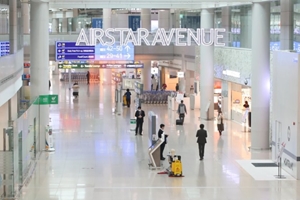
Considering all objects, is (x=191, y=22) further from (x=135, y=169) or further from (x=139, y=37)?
(x=135, y=169)

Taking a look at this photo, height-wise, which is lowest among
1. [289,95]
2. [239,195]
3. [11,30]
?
[239,195]

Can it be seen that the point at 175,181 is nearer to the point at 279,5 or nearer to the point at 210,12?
the point at 279,5

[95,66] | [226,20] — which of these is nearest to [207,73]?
[226,20]

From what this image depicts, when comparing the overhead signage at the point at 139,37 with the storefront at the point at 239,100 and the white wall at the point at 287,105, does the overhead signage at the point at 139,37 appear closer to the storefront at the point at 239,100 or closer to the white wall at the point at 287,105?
the white wall at the point at 287,105

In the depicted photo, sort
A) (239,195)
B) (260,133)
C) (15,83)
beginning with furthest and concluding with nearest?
1. (260,133)
2. (15,83)
3. (239,195)

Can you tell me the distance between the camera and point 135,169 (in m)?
20.2

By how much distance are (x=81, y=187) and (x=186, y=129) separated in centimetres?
1286

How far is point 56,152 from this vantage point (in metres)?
23.2

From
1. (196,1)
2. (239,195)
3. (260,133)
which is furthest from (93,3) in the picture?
(239,195)

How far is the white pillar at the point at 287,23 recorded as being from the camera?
80.3 feet

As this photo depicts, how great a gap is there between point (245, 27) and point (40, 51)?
11012mm

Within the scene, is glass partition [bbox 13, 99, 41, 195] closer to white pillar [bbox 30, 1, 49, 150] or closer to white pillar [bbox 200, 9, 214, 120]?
white pillar [bbox 30, 1, 49, 150]

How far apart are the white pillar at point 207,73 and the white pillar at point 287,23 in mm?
9129

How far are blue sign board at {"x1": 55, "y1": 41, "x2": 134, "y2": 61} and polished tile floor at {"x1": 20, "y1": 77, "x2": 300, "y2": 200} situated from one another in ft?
30.1
